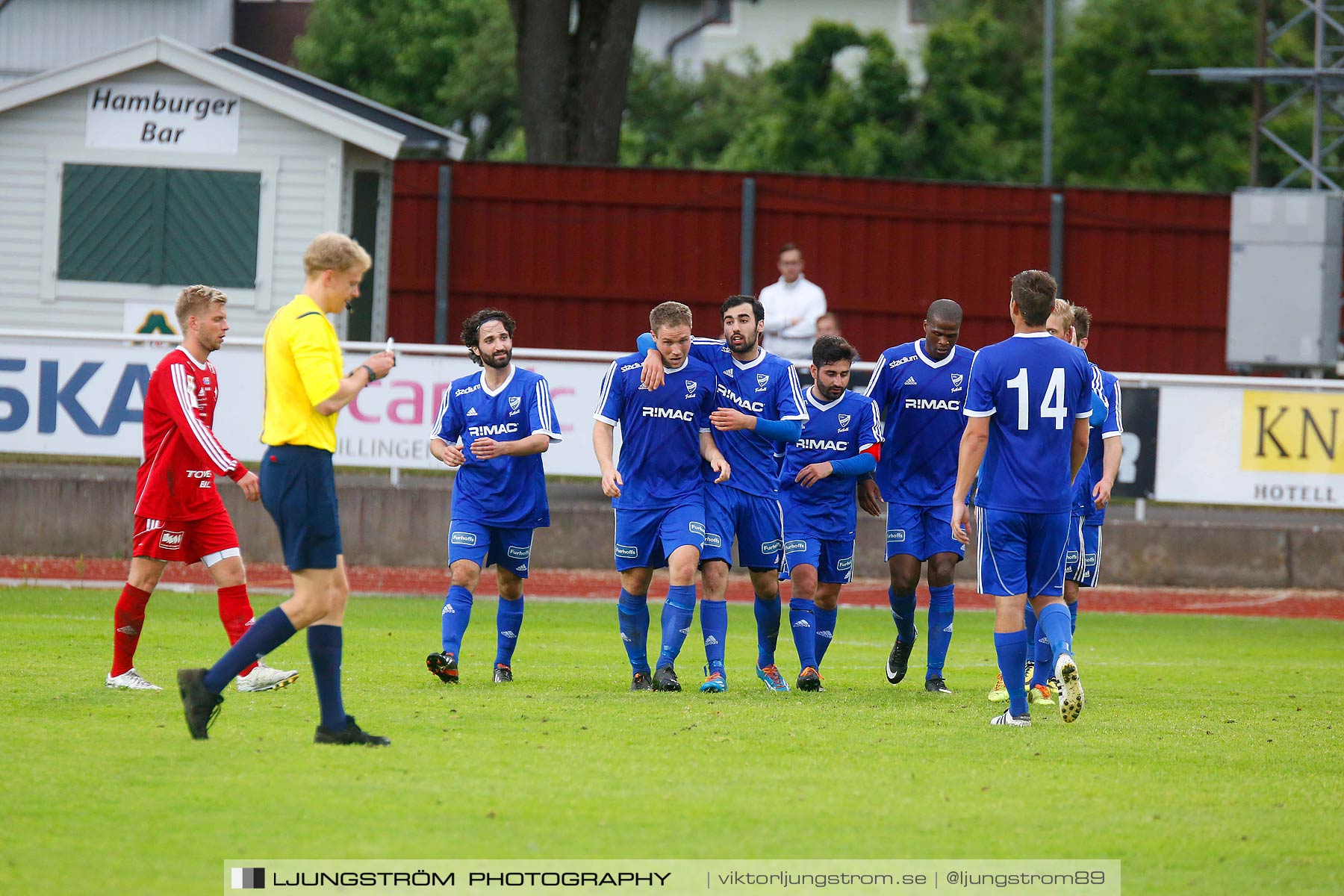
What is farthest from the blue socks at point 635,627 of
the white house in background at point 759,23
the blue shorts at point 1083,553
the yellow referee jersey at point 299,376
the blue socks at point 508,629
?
the white house in background at point 759,23

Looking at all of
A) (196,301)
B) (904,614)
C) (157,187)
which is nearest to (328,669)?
(196,301)

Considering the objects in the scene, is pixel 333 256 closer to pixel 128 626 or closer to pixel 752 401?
pixel 128 626

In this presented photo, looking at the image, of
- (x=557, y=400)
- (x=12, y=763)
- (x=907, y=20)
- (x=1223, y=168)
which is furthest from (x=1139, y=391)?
(x=907, y=20)

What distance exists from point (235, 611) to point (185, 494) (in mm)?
684

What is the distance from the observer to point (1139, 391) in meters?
16.5

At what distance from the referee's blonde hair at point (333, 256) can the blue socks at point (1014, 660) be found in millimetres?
3558

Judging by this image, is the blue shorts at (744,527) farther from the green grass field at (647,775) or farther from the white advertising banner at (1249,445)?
the white advertising banner at (1249,445)

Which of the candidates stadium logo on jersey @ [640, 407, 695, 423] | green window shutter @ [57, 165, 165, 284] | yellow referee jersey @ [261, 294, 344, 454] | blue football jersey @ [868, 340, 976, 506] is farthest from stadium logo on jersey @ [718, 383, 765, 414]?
green window shutter @ [57, 165, 165, 284]

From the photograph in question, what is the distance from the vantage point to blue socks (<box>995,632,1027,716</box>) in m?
8.06

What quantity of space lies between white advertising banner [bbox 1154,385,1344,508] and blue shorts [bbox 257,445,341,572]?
1154cm

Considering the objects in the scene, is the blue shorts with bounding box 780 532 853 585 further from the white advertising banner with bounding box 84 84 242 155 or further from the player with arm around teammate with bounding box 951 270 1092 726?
the white advertising banner with bounding box 84 84 242 155

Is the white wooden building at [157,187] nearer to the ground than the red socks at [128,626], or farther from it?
farther from it

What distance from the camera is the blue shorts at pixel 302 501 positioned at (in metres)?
6.74

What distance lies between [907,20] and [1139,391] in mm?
53986
